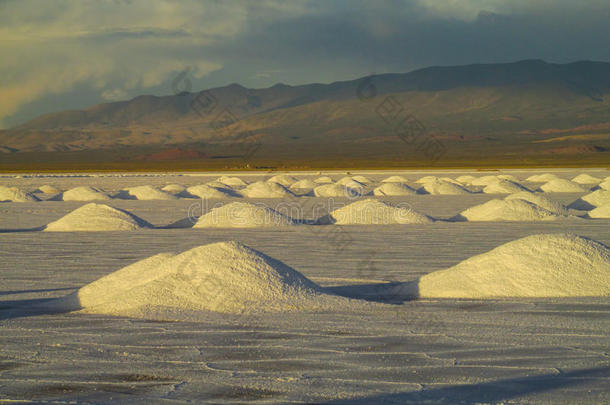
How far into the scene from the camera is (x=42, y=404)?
11.4ft

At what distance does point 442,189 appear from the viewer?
22.8 meters

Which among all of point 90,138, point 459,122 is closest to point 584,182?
point 459,122

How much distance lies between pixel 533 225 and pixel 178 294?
847cm

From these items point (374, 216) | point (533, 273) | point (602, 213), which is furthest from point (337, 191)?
point (533, 273)

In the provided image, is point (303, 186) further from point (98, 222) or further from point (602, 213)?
point (98, 222)

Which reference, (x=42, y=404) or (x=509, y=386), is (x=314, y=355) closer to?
(x=509, y=386)

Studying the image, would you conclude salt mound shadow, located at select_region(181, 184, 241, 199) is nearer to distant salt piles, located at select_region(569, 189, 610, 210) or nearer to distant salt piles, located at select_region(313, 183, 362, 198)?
distant salt piles, located at select_region(313, 183, 362, 198)

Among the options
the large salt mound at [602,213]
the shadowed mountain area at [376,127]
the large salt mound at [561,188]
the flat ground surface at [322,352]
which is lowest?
the flat ground surface at [322,352]

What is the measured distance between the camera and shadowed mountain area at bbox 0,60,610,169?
75.0 meters

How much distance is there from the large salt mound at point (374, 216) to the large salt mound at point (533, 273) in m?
6.67

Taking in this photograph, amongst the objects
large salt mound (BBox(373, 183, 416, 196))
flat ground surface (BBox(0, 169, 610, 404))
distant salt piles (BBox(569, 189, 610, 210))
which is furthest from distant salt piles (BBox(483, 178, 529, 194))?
flat ground surface (BBox(0, 169, 610, 404))

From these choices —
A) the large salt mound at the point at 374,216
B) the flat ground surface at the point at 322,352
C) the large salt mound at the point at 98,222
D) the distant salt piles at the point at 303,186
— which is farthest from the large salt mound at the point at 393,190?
the flat ground surface at the point at 322,352

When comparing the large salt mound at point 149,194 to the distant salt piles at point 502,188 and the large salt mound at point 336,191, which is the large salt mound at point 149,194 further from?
the distant salt piles at point 502,188

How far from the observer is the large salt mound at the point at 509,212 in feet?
44.0
